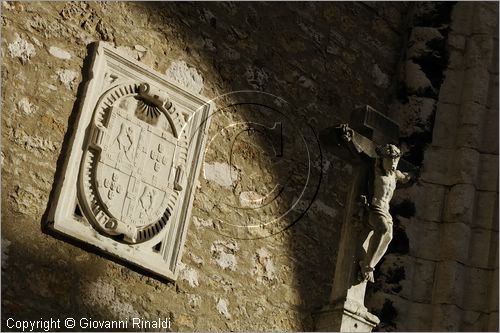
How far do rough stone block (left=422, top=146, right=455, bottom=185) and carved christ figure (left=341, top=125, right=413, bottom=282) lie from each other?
1.82 metres

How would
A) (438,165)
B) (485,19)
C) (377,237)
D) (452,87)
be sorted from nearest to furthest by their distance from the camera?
(377,237) → (438,165) → (452,87) → (485,19)

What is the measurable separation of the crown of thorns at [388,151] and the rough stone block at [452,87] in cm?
221

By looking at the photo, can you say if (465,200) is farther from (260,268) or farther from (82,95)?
(82,95)

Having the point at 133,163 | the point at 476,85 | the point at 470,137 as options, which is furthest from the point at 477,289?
the point at 133,163

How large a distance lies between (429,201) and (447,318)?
0.70m

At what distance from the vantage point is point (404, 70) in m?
7.71

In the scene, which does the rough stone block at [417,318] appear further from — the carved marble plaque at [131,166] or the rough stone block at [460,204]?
the carved marble plaque at [131,166]

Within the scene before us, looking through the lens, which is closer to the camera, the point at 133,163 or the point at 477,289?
the point at 133,163

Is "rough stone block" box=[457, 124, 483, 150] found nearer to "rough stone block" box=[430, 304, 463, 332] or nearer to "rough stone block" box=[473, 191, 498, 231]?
"rough stone block" box=[473, 191, 498, 231]

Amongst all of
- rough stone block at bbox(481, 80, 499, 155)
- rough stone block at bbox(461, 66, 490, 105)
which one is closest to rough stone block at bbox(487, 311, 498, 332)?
rough stone block at bbox(481, 80, 499, 155)

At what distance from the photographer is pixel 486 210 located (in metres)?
7.25

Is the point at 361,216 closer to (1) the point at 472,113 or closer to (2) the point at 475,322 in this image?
(2) the point at 475,322

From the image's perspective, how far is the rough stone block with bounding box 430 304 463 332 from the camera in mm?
6918

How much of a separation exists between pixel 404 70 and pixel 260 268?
1.76m
